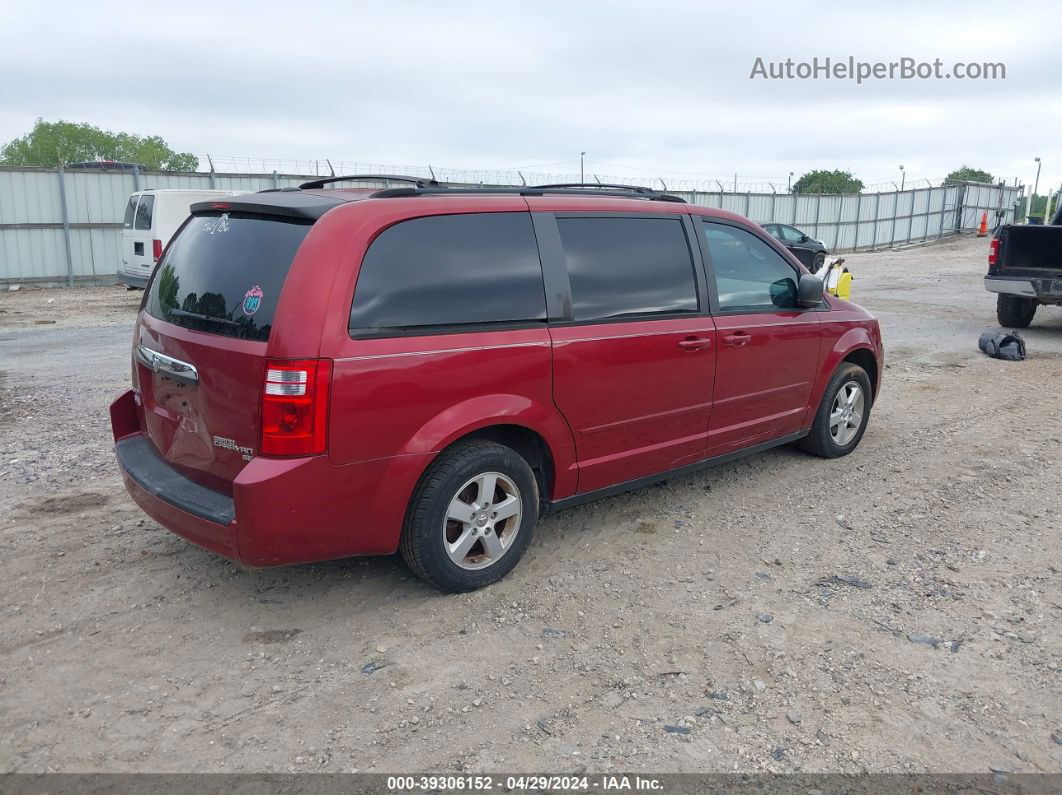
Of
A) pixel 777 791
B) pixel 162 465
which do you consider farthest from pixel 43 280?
pixel 777 791

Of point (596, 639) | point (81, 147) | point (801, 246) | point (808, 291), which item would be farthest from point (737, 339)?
point (81, 147)

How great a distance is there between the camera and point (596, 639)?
3.43 meters

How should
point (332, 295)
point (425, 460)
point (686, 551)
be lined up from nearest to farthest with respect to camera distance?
point (332, 295) → point (425, 460) → point (686, 551)

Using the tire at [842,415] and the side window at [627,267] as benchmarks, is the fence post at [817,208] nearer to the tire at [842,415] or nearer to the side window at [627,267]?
the tire at [842,415]

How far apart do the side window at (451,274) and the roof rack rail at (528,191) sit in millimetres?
187

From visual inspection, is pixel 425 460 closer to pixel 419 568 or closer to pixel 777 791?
pixel 419 568

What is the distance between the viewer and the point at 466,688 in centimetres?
309

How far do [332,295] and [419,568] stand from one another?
124cm

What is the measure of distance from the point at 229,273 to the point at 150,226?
12.5 m

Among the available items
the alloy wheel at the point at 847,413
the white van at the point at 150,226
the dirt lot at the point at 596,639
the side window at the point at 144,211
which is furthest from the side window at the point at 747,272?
the side window at the point at 144,211

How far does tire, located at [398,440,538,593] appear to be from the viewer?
3.53 metres

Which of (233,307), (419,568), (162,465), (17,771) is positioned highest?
Answer: (233,307)

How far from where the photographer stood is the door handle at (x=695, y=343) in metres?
4.39

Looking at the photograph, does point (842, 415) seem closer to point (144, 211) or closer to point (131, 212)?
point (144, 211)
